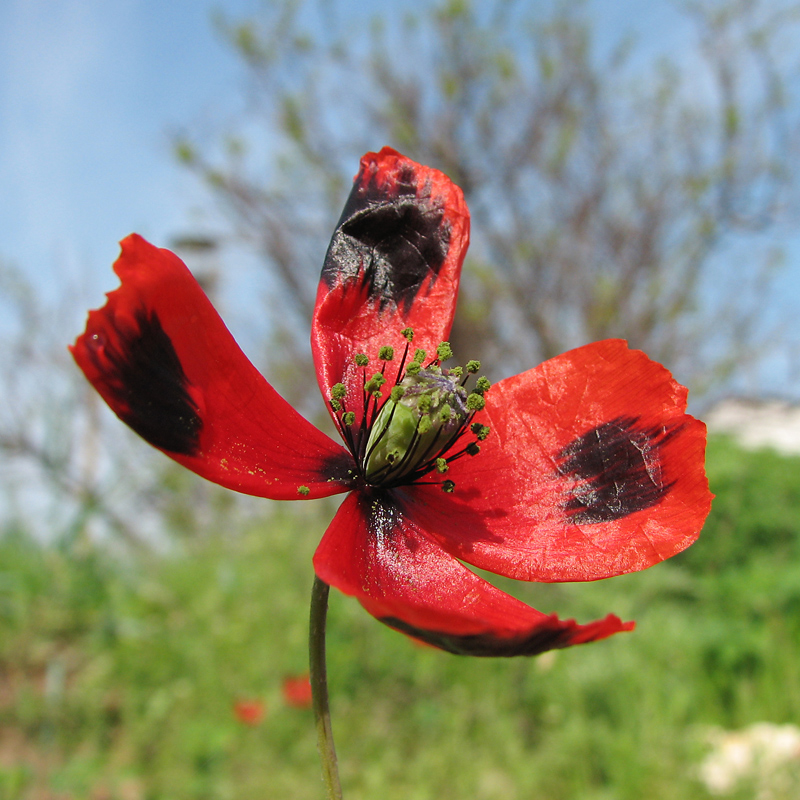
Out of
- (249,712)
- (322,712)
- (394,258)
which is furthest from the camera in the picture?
(249,712)

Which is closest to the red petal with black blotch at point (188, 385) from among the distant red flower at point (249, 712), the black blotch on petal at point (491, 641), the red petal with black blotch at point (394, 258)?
the red petal with black blotch at point (394, 258)

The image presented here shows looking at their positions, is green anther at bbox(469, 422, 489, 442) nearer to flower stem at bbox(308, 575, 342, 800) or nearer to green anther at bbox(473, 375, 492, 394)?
green anther at bbox(473, 375, 492, 394)

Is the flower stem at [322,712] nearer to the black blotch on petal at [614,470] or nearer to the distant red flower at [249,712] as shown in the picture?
the black blotch on petal at [614,470]

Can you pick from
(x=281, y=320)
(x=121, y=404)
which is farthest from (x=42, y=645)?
(x=281, y=320)

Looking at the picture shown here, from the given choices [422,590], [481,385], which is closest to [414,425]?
[481,385]

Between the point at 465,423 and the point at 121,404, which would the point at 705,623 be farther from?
the point at 121,404

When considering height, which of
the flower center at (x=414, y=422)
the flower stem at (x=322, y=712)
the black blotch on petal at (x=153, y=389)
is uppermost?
the flower center at (x=414, y=422)

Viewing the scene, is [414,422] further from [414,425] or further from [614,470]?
[614,470]
